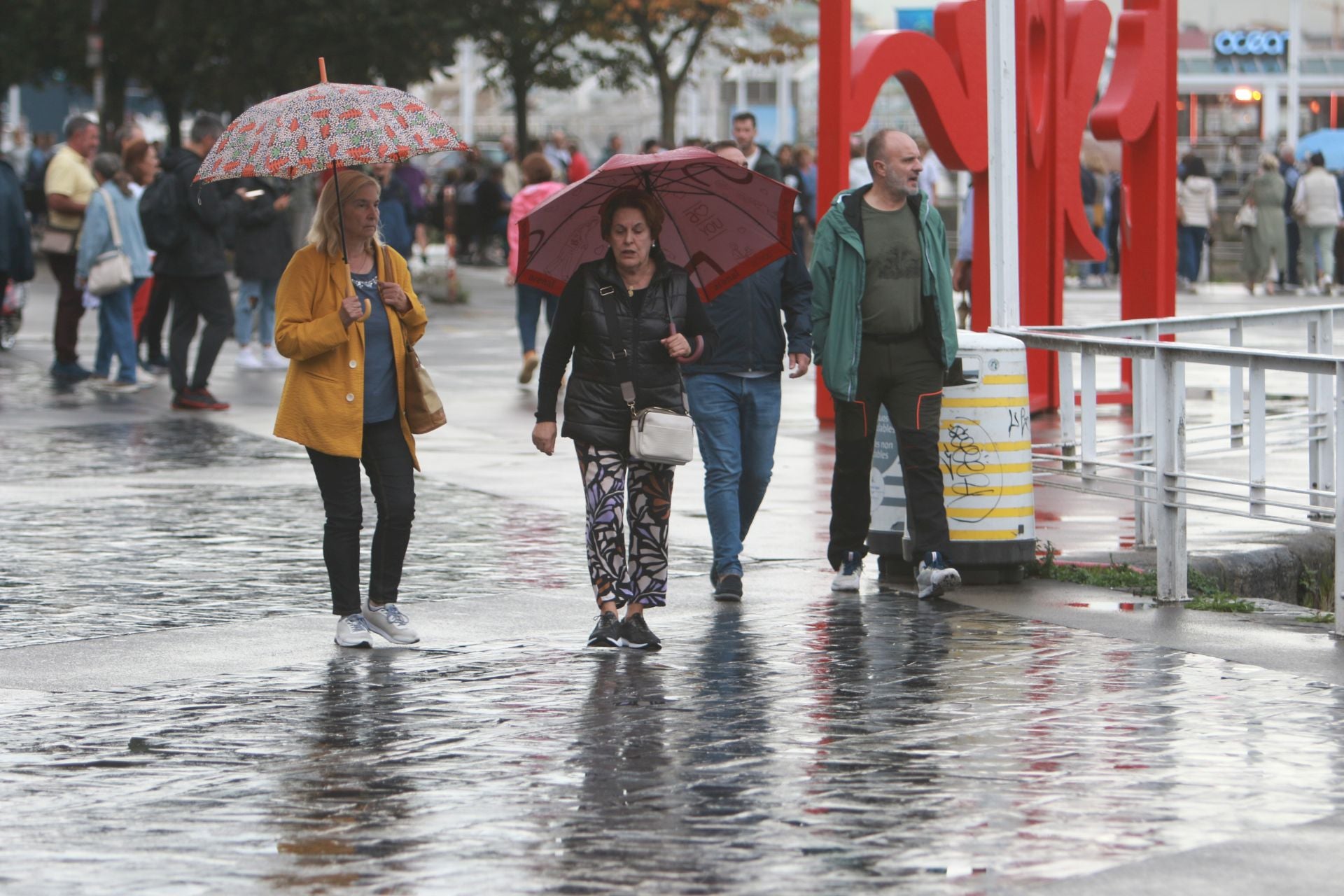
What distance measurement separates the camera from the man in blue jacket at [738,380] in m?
8.50

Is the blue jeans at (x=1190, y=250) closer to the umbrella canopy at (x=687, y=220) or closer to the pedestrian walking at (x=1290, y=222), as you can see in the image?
the pedestrian walking at (x=1290, y=222)

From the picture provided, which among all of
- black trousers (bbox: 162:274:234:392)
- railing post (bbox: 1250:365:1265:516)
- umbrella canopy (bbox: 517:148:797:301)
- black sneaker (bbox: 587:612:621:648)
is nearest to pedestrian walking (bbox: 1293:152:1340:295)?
black trousers (bbox: 162:274:234:392)

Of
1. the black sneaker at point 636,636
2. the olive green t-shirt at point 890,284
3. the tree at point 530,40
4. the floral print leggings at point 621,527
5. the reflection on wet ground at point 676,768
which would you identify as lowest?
the reflection on wet ground at point 676,768

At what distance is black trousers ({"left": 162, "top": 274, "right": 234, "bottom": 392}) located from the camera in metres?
15.0

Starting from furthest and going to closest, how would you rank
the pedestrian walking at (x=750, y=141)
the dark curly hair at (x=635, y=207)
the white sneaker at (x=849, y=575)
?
the pedestrian walking at (x=750, y=141) → the white sneaker at (x=849, y=575) → the dark curly hair at (x=635, y=207)

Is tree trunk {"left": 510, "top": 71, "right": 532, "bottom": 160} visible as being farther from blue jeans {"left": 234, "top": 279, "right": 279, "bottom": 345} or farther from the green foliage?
the green foliage

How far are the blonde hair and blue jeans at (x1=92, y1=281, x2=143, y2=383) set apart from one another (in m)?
8.77

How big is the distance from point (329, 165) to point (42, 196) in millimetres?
16223

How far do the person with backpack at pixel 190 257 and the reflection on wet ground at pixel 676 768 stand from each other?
7.99 m

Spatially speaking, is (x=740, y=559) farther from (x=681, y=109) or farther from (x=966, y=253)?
(x=681, y=109)

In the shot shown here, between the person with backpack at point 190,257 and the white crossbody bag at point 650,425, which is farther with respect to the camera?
the person with backpack at point 190,257

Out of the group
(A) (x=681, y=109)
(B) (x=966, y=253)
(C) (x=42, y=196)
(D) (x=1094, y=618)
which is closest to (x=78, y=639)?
(D) (x=1094, y=618)

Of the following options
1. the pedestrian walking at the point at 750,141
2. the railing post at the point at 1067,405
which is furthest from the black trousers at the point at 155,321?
the railing post at the point at 1067,405

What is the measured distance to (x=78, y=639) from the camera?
7.71 meters
